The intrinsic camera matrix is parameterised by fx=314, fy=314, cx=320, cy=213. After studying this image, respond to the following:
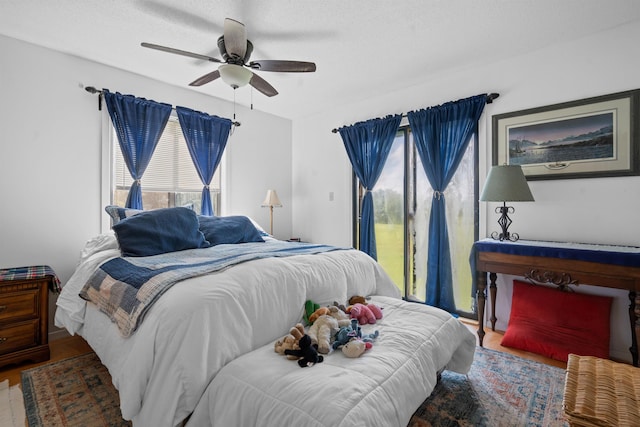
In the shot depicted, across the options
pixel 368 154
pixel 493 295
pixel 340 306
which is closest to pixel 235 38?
pixel 340 306

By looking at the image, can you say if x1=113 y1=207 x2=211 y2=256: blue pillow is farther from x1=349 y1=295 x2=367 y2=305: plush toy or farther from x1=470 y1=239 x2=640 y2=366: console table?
x1=470 y1=239 x2=640 y2=366: console table

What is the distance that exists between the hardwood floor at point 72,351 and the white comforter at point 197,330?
693 millimetres

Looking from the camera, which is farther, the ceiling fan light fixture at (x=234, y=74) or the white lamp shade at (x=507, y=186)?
the white lamp shade at (x=507, y=186)

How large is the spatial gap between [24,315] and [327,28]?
3.11 metres

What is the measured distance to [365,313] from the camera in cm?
187

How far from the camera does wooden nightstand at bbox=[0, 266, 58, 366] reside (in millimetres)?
2195

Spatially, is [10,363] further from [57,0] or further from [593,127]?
[593,127]

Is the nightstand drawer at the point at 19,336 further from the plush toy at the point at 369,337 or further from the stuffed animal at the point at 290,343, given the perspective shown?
the plush toy at the point at 369,337

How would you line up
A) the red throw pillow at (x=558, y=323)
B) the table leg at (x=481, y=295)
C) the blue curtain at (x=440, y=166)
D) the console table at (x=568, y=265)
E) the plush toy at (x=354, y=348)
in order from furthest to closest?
the blue curtain at (x=440, y=166), the table leg at (x=481, y=295), the red throw pillow at (x=558, y=323), the console table at (x=568, y=265), the plush toy at (x=354, y=348)

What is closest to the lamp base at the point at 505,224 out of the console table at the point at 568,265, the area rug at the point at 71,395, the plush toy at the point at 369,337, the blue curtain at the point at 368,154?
the console table at the point at 568,265

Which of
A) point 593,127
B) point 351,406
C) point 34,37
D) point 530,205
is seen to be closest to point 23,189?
point 34,37

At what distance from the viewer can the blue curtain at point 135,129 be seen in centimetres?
307

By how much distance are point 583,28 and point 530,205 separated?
143cm

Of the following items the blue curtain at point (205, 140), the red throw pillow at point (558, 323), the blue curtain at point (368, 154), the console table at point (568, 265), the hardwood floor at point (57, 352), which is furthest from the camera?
the blue curtain at point (368, 154)
